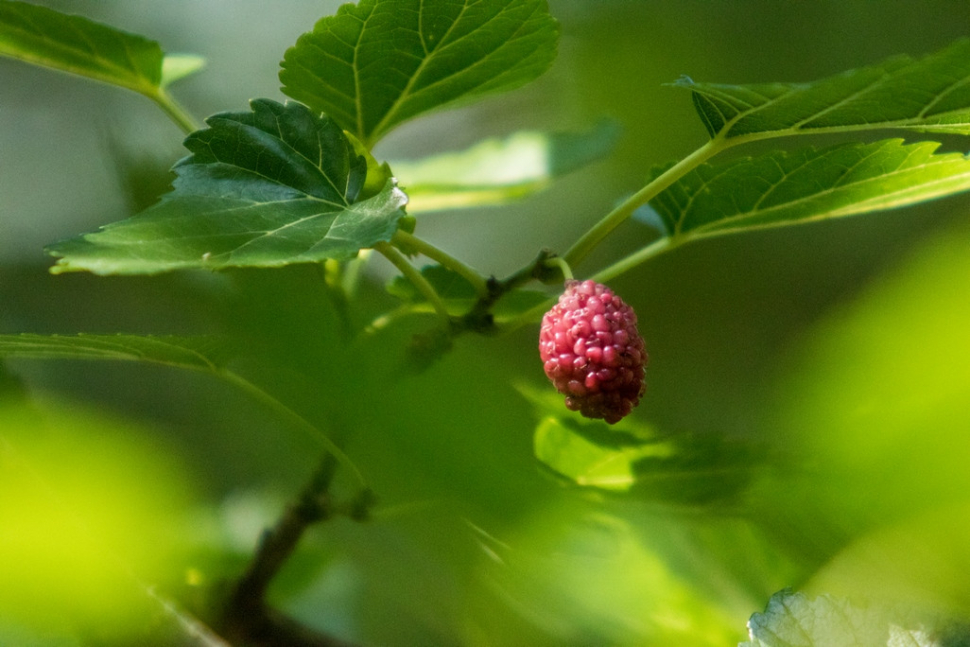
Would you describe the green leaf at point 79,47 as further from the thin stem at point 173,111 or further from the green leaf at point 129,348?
the green leaf at point 129,348

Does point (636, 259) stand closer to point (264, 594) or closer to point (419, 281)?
point (419, 281)

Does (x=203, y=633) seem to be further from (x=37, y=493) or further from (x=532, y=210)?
(x=532, y=210)

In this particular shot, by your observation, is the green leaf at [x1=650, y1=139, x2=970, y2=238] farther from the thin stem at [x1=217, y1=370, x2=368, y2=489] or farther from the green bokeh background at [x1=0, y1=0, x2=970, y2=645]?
the thin stem at [x1=217, y1=370, x2=368, y2=489]

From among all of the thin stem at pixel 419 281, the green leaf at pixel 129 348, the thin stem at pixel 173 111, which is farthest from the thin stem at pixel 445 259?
the thin stem at pixel 173 111

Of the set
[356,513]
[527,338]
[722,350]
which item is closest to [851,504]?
[356,513]

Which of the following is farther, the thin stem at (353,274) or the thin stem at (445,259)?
the thin stem at (353,274)

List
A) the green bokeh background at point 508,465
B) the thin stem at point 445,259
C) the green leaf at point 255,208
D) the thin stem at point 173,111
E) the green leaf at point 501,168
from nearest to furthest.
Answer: the green bokeh background at point 508,465
the green leaf at point 255,208
the thin stem at point 445,259
the thin stem at point 173,111
the green leaf at point 501,168
